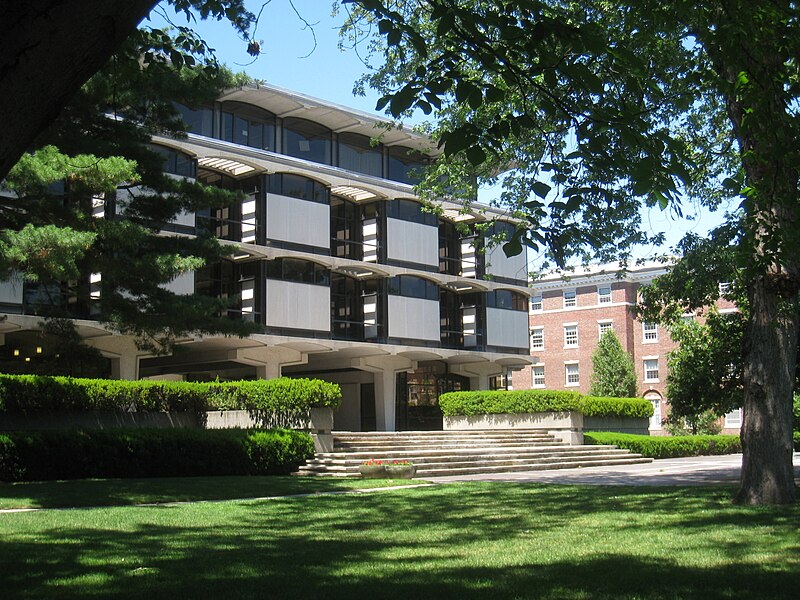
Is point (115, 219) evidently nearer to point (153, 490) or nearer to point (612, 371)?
point (153, 490)

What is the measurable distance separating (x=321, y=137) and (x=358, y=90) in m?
18.4

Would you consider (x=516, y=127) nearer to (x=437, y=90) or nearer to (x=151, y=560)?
(x=437, y=90)

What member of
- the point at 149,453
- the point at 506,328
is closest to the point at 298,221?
the point at 506,328

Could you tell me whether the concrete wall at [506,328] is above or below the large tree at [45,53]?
above

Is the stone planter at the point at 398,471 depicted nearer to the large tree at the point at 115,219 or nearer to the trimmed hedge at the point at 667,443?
the large tree at the point at 115,219

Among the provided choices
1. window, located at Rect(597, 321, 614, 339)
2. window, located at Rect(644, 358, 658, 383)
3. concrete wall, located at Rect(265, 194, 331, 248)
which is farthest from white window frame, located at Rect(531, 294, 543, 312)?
concrete wall, located at Rect(265, 194, 331, 248)

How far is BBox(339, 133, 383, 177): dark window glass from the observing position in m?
38.8

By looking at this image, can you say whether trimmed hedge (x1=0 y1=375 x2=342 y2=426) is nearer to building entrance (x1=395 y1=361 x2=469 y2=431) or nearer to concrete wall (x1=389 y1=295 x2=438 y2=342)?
concrete wall (x1=389 y1=295 x2=438 y2=342)

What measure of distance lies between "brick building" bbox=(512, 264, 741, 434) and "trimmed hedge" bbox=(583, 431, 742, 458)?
21.7m

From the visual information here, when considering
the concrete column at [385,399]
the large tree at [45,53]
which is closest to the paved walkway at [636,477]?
the concrete column at [385,399]

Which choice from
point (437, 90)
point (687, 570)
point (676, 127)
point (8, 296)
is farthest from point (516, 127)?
point (8, 296)

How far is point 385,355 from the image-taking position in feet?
127

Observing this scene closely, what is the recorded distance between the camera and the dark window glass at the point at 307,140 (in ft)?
122

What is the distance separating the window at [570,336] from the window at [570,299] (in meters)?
1.52
